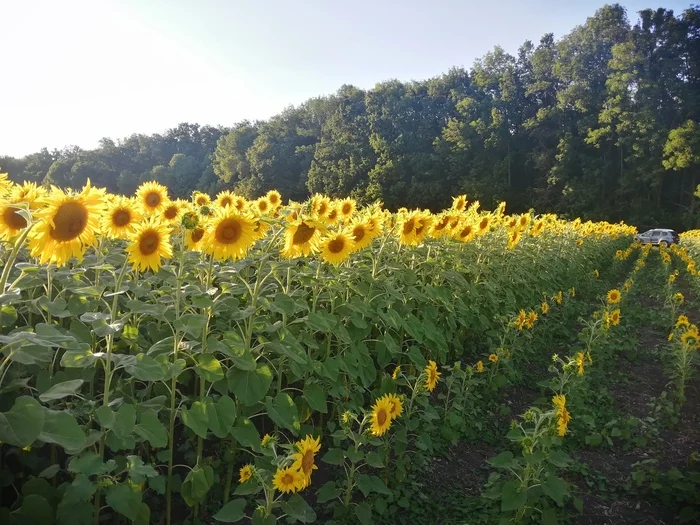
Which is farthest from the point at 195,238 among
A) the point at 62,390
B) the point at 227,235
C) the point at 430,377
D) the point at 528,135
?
the point at 528,135

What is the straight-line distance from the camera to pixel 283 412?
220cm

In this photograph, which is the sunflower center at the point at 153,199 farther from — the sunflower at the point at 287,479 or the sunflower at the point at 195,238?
the sunflower at the point at 287,479

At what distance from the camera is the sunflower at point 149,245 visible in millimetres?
2096

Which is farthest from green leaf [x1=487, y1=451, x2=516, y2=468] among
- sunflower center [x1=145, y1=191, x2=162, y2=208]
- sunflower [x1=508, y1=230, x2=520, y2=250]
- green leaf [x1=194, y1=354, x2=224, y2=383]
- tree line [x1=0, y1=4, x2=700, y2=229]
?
tree line [x1=0, y1=4, x2=700, y2=229]

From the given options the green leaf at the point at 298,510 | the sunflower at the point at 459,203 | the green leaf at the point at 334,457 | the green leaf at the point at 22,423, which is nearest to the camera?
the green leaf at the point at 22,423

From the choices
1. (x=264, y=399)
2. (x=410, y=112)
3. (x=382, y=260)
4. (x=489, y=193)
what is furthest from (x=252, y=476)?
(x=410, y=112)

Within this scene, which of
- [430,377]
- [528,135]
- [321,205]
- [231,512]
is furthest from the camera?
[528,135]

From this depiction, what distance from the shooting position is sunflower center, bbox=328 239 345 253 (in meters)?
2.83

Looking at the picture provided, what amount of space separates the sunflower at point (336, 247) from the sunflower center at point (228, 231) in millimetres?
671

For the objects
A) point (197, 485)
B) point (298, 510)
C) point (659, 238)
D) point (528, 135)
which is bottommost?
point (659, 238)

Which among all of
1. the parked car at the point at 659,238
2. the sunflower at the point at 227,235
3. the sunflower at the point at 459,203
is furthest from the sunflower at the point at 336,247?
the parked car at the point at 659,238

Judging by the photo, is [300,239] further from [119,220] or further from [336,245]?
[119,220]

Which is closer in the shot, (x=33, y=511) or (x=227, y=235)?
(x=33, y=511)

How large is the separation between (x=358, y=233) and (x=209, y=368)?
5.11 ft
